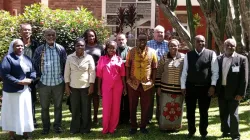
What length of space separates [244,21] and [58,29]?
4901 mm

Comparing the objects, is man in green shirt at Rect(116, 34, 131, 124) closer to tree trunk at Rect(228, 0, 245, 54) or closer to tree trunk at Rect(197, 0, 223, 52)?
tree trunk at Rect(197, 0, 223, 52)

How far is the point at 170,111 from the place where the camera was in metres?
6.32

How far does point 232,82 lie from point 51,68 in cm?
303

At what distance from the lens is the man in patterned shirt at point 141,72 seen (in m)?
6.10

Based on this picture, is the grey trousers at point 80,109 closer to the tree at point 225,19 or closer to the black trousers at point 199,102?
the black trousers at point 199,102

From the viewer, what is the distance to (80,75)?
6.09 m

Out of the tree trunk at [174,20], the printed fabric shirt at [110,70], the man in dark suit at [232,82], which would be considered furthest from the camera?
the tree trunk at [174,20]

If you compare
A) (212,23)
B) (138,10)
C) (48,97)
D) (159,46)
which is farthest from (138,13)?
(48,97)

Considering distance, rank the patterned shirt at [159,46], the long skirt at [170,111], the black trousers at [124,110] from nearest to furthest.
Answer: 1. the long skirt at [170,111]
2. the black trousers at [124,110]
3. the patterned shirt at [159,46]

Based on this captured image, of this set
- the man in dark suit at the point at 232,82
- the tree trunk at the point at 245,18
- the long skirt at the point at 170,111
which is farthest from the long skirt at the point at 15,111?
the tree trunk at the point at 245,18

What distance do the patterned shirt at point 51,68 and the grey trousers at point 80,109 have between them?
1.19ft

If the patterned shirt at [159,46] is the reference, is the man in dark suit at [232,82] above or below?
below

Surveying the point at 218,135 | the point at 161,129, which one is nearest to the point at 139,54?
the point at 161,129

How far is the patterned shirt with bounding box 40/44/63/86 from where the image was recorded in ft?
19.9
